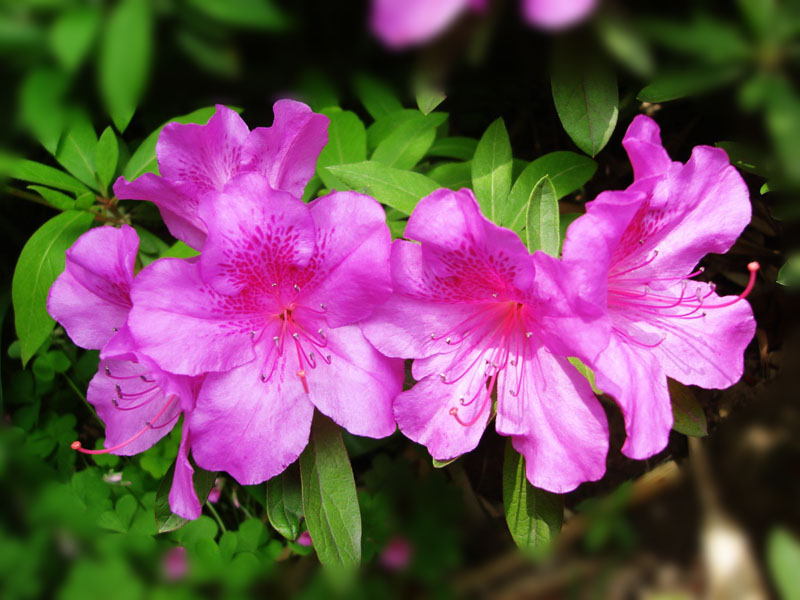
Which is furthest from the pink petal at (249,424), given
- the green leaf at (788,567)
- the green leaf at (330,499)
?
the green leaf at (788,567)

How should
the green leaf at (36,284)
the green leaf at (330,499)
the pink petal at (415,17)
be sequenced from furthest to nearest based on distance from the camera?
1. the green leaf at (36,284)
2. the green leaf at (330,499)
3. the pink petal at (415,17)

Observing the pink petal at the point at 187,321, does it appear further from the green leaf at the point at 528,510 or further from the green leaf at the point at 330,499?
the green leaf at the point at 528,510

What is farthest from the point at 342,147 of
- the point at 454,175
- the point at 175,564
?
the point at 175,564

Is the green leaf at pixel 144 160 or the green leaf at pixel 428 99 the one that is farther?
the green leaf at pixel 144 160

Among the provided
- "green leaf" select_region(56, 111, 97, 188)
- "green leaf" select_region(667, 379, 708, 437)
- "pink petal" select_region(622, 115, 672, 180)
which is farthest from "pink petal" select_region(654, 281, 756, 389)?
"green leaf" select_region(56, 111, 97, 188)

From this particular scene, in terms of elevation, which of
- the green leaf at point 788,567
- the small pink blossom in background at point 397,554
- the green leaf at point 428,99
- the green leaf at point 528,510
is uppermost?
the green leaf at point 428,99

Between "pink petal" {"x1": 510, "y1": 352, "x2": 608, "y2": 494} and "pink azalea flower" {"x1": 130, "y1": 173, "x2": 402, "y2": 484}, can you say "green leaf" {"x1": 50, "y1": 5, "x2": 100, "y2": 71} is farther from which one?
"pink petal" {"x1": 510, "y1": 352, "x2": 608, "y2": 494}
